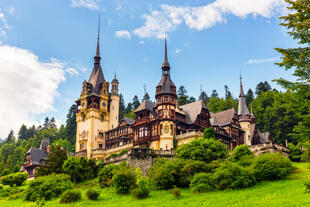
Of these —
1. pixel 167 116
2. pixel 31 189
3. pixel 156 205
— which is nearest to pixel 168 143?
pixel 167 116

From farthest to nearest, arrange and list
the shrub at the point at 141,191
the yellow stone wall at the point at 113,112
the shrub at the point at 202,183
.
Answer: the yellow stone wall at the point at 113,112
the shrub at the point at 141,191
the shrub at the point at 202,183

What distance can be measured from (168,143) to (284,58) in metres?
39.5

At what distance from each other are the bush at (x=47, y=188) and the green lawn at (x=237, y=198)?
1829 millimetres

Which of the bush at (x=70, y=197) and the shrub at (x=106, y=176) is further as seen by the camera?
the shrub at (x=106, y=176)

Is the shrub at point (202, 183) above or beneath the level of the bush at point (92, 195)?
above

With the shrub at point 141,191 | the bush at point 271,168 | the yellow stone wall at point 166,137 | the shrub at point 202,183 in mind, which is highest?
the yellow stone wall at point 166,137

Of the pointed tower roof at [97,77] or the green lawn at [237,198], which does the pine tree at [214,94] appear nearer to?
the pointed tower roof at [97,77]

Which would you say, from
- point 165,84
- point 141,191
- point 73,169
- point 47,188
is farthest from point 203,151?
point 165,84

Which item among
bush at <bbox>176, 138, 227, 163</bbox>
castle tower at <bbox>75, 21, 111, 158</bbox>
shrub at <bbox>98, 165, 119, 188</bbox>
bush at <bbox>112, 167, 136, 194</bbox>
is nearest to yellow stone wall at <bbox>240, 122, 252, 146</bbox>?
bush at <bbox>176, 138, 227, 163</bbox>

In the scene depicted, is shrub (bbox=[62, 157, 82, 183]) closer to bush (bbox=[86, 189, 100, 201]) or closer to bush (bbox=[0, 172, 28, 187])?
bush (bbox=[0, 172, 28, 187])

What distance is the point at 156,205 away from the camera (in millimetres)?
35594

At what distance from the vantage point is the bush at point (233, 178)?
38.8m

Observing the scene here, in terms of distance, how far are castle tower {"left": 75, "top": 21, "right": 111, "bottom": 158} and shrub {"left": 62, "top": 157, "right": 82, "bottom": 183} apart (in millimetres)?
20967

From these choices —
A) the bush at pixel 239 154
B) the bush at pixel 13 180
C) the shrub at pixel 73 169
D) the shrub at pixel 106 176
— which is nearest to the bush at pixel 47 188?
the shrub at pixel 106 176
